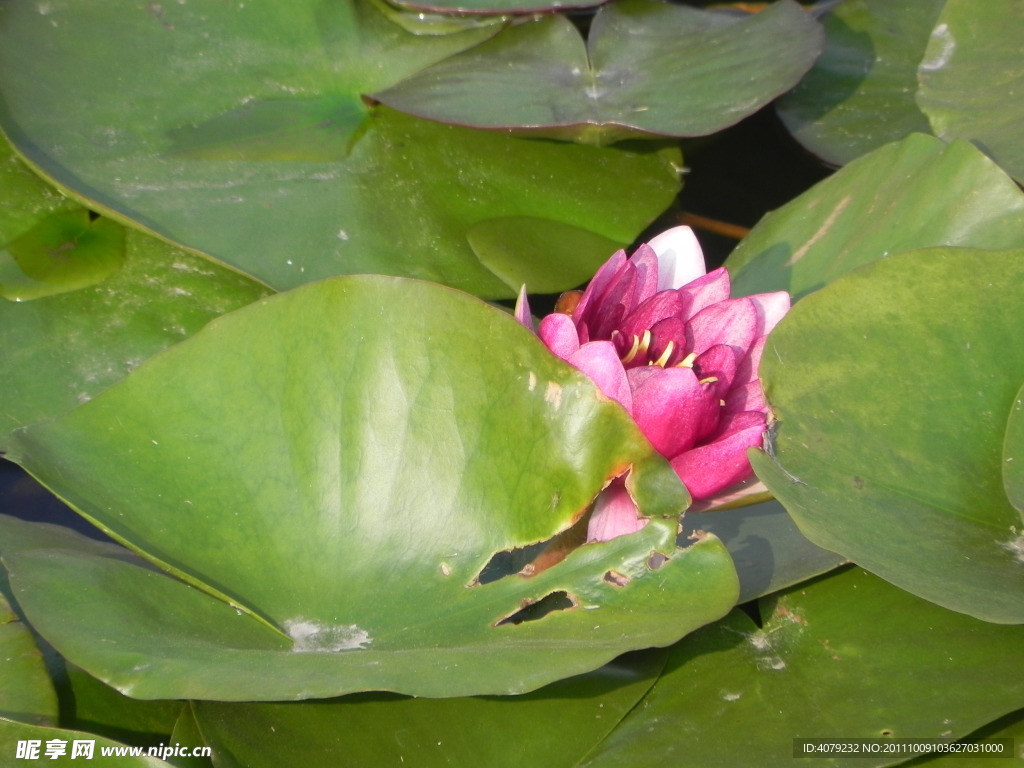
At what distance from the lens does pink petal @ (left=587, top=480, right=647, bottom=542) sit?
3.05 ft

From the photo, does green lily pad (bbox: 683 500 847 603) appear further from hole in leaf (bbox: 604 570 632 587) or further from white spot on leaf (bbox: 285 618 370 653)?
white spot on leaf (bbox: 285 618 370 653)

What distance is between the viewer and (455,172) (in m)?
1.47

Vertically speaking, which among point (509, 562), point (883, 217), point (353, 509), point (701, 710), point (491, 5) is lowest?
point (701, 710)

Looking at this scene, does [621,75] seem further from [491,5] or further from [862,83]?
[862,83]

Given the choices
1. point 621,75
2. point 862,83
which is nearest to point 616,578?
point 621,75

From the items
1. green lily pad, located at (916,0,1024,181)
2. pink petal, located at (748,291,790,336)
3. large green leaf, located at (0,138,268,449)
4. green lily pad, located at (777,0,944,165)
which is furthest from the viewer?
green lily pad, located at (777,0,944,165)

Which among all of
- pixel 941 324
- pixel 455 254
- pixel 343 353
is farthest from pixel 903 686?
pixel 455 254

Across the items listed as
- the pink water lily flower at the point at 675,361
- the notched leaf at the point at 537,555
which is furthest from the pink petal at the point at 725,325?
the notched leaf at the point at 537,555

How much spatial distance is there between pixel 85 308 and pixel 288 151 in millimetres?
394

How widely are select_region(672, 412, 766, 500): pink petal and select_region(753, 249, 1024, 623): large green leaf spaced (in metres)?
0.03

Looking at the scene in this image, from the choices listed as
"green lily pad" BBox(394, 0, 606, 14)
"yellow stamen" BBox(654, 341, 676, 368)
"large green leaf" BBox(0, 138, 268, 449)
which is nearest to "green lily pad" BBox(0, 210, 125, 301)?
"large green leaf" BBox(0, 138, 268, 449)

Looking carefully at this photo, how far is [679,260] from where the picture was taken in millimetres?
1139

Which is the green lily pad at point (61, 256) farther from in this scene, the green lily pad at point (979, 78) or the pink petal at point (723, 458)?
the green lily pad at point (979, 78)

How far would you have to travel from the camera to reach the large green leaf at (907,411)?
0.90 m
